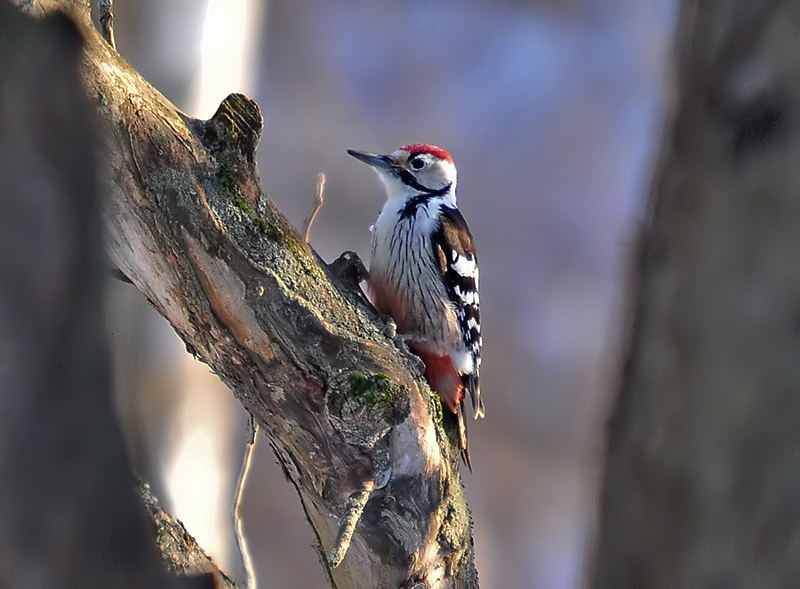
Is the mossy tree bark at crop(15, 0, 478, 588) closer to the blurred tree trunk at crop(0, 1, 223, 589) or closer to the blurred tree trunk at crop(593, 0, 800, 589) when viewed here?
the blurred tree trunk at crop(0, 1, 223, 589)

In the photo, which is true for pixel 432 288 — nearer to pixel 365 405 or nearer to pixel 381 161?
pixel 381 161

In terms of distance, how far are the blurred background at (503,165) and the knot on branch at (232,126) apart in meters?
1.82

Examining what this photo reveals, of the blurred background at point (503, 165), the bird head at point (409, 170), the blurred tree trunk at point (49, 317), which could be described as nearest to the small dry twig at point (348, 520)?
the blurred tree trunk at point (49, 317)

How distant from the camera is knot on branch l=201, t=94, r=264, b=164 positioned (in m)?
0.72

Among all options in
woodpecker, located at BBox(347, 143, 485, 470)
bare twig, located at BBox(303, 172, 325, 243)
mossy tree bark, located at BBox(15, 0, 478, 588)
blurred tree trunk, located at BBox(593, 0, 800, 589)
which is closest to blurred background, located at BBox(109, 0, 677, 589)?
woodpecker, located at BBox(347, 143, 485, 470)

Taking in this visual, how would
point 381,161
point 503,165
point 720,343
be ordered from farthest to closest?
point 503,165 < point 381,161 < point 720,343

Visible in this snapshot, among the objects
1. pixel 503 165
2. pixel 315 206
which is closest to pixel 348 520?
pixel 315 206

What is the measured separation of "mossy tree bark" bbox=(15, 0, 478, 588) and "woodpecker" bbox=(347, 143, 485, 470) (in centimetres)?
33

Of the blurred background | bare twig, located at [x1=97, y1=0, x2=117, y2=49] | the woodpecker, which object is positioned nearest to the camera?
bare twig, located at [x1=97, y1=0, x2=117, y2=49]

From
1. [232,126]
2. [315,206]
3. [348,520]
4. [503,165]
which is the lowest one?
[348,520]

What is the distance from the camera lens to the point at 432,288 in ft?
3.76

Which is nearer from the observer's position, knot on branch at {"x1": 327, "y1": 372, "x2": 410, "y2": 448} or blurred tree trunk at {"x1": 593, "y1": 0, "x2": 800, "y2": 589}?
blurred tree trunk at {"x1": 593, "y1": 0, "x2": 800, "y2": 589}

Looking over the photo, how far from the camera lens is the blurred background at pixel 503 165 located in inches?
102

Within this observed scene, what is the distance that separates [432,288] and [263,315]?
19.5 inches
